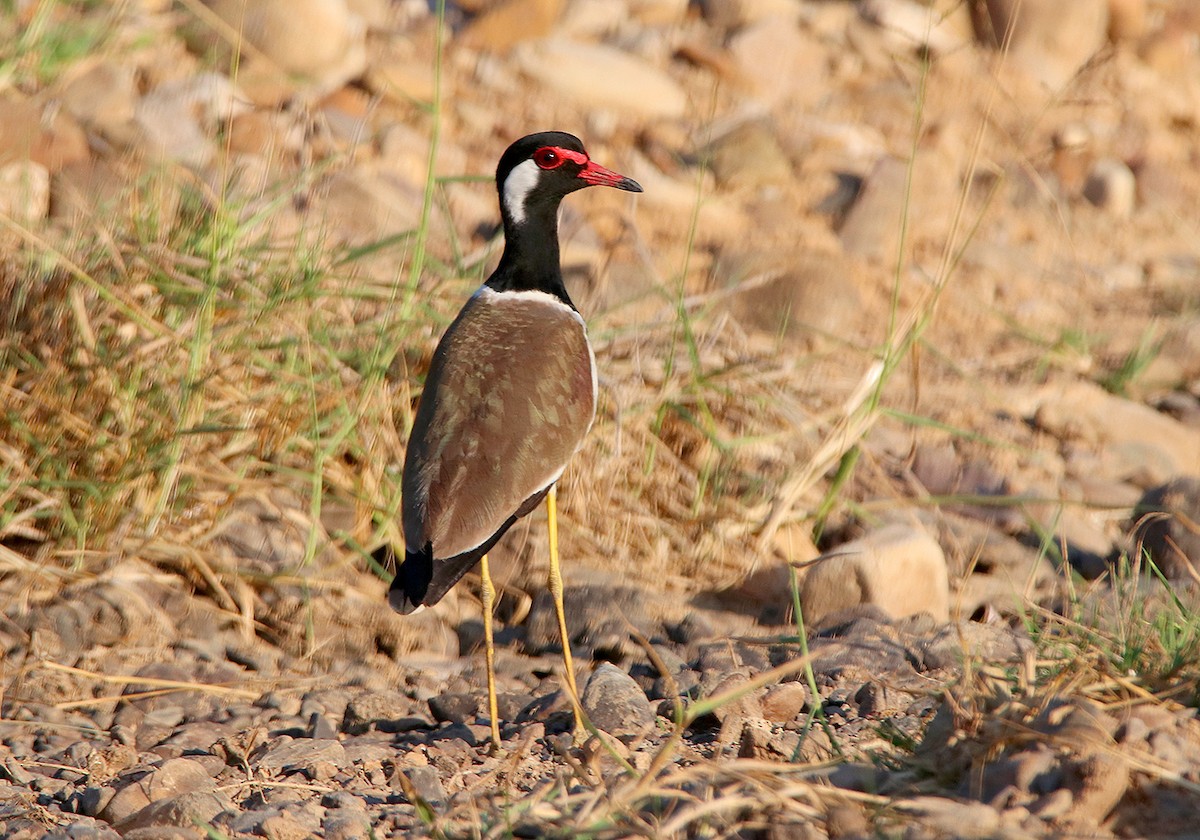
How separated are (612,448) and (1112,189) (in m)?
4.29

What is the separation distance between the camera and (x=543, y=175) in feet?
14.4

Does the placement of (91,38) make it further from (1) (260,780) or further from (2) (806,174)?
(1) (260,780)

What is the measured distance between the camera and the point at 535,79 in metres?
7.78

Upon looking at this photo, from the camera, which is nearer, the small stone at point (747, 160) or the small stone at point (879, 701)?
the small stone at point (879, 701)

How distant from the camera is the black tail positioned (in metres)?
3.46

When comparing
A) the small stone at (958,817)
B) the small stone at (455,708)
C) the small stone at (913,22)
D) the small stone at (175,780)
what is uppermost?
the small stone at (913,22)

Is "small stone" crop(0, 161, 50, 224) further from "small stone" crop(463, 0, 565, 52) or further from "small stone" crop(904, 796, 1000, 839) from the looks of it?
"small stone" crop(904, 796, 1000, 839)

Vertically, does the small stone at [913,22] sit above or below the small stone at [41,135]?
above

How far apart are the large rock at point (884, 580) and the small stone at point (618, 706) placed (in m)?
0.94

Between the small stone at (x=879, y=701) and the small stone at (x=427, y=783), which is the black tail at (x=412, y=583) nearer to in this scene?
the small stone at (x=427, y=783)

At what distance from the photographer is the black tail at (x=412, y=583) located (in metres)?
3.46

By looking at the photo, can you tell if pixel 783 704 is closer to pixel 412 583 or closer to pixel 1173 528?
pixel 412 583

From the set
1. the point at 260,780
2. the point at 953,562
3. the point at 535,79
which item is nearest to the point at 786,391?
the point at 953,562

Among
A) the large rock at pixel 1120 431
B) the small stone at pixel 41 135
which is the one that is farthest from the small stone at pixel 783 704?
the small stone at pixel 41 135
